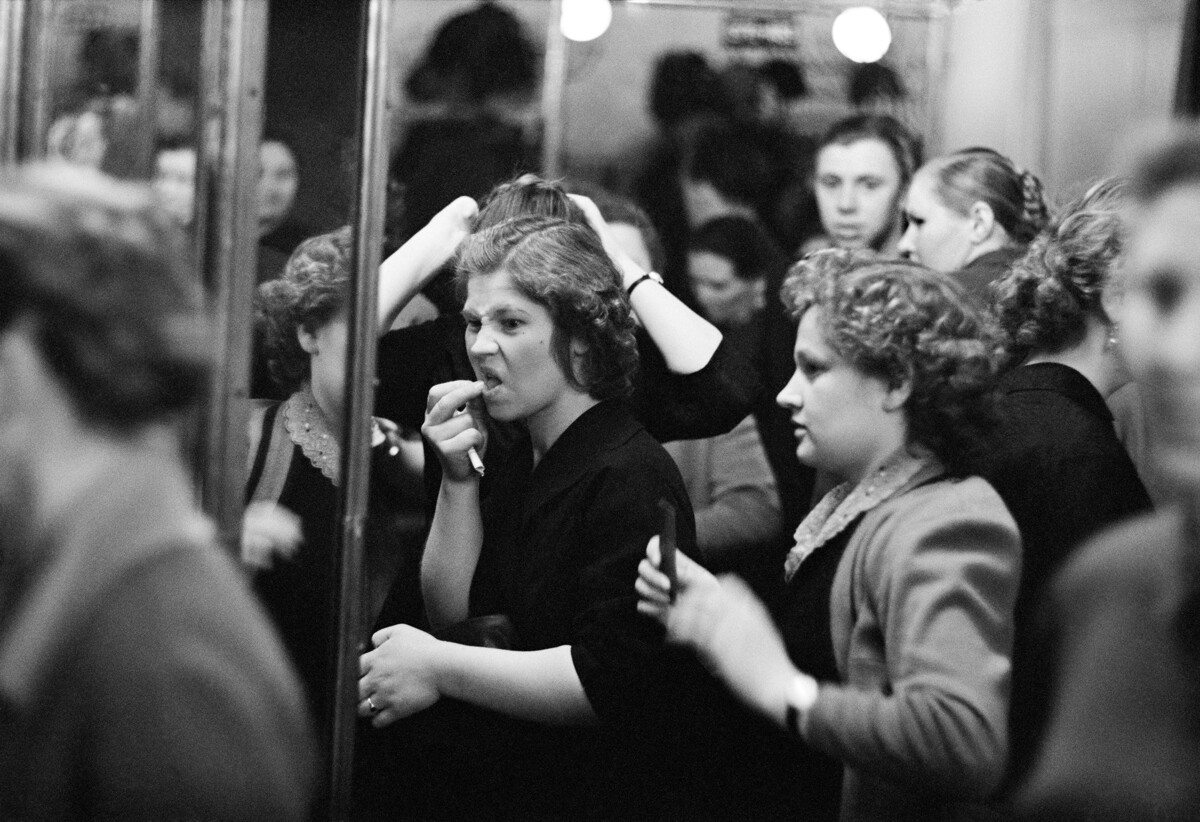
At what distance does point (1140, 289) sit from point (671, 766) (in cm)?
107

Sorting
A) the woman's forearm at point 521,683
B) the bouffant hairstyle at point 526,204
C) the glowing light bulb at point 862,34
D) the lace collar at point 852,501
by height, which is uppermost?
the glowing light bulb at point 862,34

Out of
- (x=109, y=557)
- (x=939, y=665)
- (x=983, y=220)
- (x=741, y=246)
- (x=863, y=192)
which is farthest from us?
(x=741, y=246)

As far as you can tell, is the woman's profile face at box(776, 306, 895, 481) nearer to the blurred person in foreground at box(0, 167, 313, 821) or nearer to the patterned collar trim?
the patterned collar trim

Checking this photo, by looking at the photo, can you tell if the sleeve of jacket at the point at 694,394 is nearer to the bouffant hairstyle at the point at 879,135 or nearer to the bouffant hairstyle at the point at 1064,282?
the bouffant hairstyle at the point at 1064,282

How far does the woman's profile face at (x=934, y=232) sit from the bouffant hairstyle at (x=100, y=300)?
190 centimetres

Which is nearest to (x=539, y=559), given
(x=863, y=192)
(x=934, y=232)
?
(x=934, y=232)

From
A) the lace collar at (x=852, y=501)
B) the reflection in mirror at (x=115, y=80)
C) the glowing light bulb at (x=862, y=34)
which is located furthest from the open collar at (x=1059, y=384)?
the glowing light bulb at (x=862, y=34)

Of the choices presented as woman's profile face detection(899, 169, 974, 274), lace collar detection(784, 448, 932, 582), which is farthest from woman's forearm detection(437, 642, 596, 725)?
woman's profile face detection(899, 169, 974, 274)

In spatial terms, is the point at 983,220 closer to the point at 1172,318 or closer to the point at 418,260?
the point at 418,260

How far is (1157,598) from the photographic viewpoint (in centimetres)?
129

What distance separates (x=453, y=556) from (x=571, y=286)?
1.41 ft

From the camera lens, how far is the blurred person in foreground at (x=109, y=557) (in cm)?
111

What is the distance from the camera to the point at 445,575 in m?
2.24

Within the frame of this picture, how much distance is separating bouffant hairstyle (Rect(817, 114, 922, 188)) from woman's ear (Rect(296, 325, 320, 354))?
1.85m
